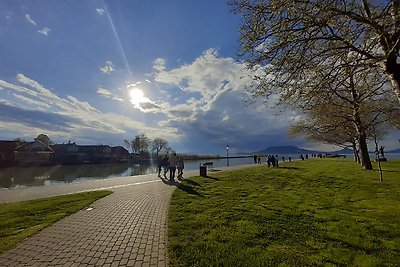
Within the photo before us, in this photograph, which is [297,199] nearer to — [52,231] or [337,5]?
[337,5]

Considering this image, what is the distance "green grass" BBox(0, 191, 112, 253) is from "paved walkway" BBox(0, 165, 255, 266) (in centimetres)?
34

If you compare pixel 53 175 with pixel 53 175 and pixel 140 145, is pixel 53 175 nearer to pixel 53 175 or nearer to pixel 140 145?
pixel 53 175

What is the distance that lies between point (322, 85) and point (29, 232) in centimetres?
871

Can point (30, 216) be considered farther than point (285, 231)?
Yes

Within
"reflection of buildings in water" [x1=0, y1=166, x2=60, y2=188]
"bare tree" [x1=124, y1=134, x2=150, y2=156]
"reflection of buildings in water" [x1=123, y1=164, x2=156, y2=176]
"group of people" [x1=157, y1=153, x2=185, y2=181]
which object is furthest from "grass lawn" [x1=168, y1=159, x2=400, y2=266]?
"bare tree" [x1=124, y1=134, x2=150, y2=156]

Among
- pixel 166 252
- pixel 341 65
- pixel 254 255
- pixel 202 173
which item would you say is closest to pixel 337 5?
pixel 341 65

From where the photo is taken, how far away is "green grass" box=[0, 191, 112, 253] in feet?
20.8

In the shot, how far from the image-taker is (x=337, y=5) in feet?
19.5

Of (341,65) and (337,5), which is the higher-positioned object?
(337,5)

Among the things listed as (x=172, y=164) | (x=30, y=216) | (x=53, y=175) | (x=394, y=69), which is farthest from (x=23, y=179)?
(x=394, y=69)

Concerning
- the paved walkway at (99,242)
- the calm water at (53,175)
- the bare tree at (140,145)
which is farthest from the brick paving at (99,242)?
the bare tree at (140,145)

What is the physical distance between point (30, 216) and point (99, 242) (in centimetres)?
449

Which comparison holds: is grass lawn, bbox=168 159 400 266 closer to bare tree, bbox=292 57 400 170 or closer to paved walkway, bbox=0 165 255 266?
paved walkway, bbox=0 165 255 266

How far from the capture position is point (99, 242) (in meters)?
5.66
